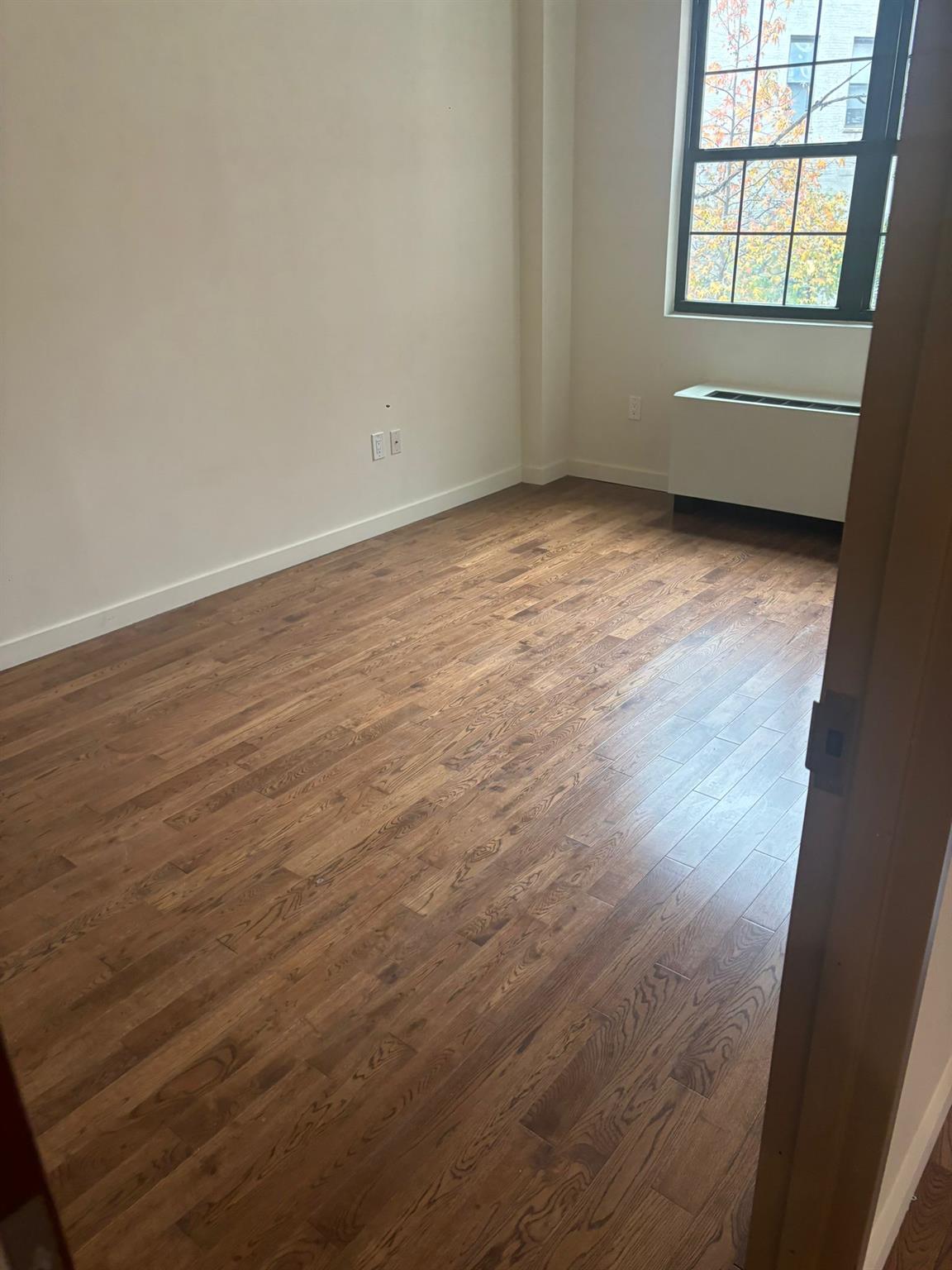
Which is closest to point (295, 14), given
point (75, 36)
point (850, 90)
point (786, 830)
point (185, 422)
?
point (75, 36)

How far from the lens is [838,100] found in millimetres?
3906

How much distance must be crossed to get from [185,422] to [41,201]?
0.83 m

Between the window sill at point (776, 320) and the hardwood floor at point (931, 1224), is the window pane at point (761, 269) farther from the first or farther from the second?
the hardwood floor at point (931, 1224)

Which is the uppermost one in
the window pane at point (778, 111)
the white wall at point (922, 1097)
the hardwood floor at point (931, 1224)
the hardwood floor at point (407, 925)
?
the window pane at point (778, 111)

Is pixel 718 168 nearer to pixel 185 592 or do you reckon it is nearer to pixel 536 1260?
→ pixel 185 592

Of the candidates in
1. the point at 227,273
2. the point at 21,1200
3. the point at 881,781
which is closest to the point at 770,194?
the point at 227,273

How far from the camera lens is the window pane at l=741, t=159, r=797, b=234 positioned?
4125 mm

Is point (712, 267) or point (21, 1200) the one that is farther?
point (712, 267)

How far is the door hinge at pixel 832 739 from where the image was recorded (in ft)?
2.70

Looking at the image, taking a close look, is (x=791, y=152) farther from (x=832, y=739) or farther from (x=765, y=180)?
(x=832, y=739)

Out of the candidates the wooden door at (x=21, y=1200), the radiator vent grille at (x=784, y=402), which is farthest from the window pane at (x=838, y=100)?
the wooden door at (x=21, y=1200)

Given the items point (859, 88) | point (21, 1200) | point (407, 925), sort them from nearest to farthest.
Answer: point (21, 1200) → point (407, 925) → point (859, 88)

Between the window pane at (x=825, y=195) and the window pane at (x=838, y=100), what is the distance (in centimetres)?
11

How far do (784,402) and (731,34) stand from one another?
1.64m
